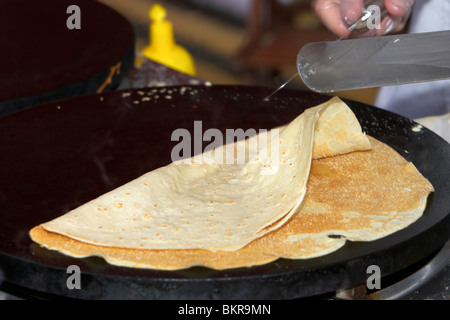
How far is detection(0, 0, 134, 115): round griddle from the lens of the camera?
1901 mm

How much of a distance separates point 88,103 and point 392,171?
783 mm

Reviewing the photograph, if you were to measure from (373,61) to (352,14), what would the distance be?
223 mm

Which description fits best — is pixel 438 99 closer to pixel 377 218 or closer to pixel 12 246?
pixel 377 218

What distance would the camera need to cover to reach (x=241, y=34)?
5.50 m

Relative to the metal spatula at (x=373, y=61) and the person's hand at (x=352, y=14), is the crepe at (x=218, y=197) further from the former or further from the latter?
the person's hand at (x=352, y=14)

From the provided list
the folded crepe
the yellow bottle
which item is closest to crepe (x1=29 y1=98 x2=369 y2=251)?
the folded crepe

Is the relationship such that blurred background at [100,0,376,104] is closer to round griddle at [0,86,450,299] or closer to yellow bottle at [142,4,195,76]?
yellow bottle at [142,4,195,76]

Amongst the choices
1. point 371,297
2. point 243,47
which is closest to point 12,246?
point 371,297

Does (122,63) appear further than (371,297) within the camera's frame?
Yes

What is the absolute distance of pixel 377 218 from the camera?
4.58ft

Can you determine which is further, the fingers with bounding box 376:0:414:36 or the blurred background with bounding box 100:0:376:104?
the blurred background with bounding box 100:0:376:104

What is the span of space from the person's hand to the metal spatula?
0.19m

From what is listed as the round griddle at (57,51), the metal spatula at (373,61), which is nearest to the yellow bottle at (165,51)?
the round griddle at (57,51)

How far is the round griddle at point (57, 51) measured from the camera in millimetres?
1901
